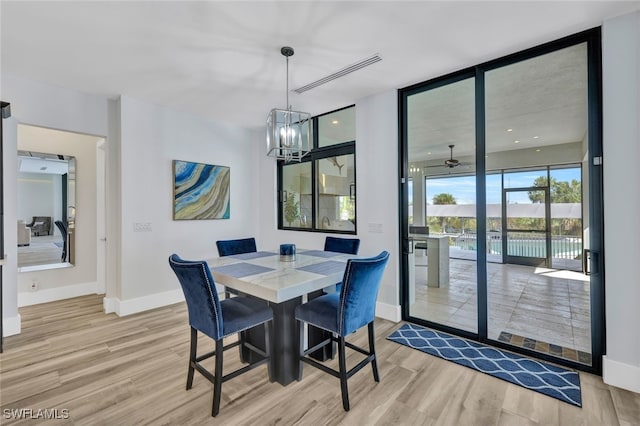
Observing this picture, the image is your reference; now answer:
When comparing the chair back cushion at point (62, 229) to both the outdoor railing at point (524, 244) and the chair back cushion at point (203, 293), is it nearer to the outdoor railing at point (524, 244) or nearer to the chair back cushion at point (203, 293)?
the chair back cushion at point (203, 293)

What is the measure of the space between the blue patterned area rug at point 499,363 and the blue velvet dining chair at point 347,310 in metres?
0.87

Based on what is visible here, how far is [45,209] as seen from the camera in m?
4.43

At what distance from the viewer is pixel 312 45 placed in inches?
102

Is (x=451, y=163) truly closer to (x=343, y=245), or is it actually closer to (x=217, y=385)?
(x=343, y=245)

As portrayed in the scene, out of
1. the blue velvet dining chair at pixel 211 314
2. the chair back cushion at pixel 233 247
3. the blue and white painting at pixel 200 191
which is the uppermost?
the blue and white painting at pixel 200 191

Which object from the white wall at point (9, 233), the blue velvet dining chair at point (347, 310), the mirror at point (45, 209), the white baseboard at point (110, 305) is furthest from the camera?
the mirror at point (45, 209)

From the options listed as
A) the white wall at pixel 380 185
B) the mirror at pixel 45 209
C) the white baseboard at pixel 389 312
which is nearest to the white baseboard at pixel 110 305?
the mirror at pixel 45 209

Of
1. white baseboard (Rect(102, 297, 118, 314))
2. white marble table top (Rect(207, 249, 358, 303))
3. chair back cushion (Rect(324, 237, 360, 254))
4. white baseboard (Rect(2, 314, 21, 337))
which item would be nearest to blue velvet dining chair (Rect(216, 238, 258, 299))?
white marble table top (Rect(207, 249, 358, 303))

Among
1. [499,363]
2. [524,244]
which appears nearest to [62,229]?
[499,363]

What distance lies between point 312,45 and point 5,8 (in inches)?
88.1

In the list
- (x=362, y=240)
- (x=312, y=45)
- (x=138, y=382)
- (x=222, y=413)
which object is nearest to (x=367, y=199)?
(x=362, y=240)

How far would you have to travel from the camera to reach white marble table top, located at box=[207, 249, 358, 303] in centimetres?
189

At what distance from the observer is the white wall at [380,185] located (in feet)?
11.7

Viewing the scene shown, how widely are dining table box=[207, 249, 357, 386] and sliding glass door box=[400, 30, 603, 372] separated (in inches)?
57.7
